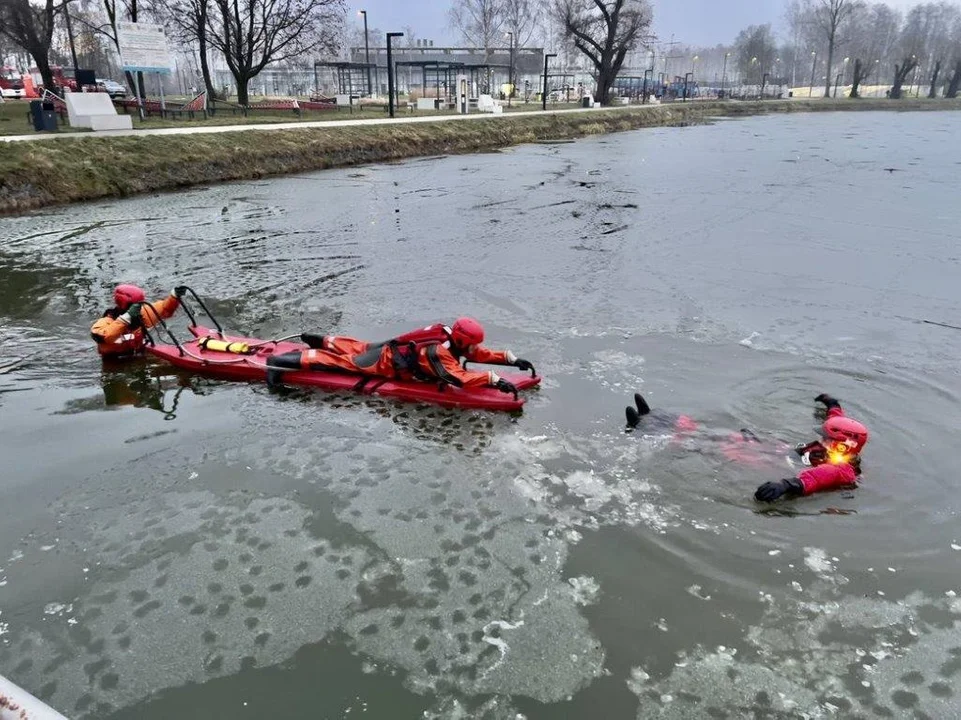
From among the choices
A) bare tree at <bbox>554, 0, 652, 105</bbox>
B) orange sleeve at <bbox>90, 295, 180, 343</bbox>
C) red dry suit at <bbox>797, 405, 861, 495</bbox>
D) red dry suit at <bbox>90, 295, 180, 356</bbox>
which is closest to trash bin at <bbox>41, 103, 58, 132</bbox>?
red dry suit at <bbox>90, 295, 180, 356</bbox>

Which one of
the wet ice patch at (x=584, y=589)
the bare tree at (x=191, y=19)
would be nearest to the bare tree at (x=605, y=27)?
the bare tree at (x=191, y=19)

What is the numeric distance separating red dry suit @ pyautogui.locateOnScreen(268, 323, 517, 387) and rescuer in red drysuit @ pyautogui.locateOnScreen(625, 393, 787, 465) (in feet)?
4.81

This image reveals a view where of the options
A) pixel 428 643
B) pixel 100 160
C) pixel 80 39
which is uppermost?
pixel 80 39

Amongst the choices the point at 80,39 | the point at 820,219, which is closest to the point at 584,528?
the point at 820,219

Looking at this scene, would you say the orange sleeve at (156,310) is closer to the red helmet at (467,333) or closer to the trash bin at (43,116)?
the red helmet at (467,333)

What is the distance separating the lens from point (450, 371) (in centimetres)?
704

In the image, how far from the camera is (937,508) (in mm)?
5562

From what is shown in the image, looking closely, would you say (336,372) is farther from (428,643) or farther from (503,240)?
(503,240)

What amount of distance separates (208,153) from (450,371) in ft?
61.0

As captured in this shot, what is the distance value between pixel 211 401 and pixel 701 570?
17.6 feet

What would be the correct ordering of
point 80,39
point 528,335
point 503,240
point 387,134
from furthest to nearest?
point 80,39, point 387,134, point 503,240, point 528,335

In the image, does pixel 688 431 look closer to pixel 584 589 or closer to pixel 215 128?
pixel 584 589

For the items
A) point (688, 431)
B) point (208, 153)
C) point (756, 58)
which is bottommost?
point (688, 431)

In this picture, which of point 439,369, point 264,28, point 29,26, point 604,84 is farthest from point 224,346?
point 604,84
